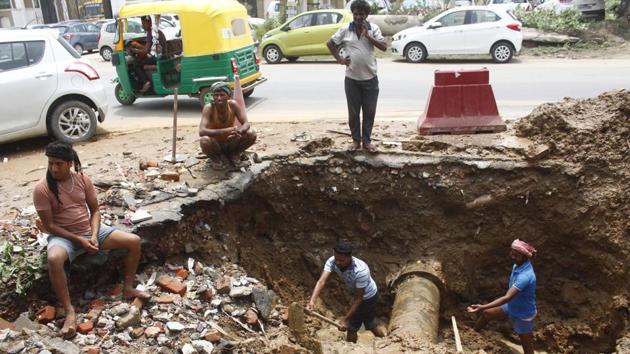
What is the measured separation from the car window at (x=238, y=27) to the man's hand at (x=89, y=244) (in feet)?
22.1

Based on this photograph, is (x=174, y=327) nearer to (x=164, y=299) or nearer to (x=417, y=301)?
(x=164, y=299)

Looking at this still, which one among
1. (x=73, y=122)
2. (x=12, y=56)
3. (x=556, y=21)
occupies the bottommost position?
(x=73, y=122)

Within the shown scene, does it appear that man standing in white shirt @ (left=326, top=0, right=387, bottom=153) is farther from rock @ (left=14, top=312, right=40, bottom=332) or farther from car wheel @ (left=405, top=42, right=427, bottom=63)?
car wheel @ (left=405, top=42, right=427, bottom=63)

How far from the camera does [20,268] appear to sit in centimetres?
471

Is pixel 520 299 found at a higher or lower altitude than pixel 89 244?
lower

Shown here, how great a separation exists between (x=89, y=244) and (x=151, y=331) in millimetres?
896

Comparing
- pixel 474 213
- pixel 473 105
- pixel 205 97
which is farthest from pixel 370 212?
pixel 205 97

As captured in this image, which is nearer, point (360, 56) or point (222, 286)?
point (222, 286)

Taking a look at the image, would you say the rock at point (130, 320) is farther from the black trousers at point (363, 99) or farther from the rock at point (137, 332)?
the black trousers at point (363, 99)

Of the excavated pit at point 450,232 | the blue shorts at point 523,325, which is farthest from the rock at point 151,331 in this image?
the blue shorts at point 523,325

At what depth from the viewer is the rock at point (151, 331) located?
179 inches

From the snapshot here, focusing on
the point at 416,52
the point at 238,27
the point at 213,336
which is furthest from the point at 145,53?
the point at 416,52

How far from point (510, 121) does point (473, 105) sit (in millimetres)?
880

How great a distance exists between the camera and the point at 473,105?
24.9 feet
